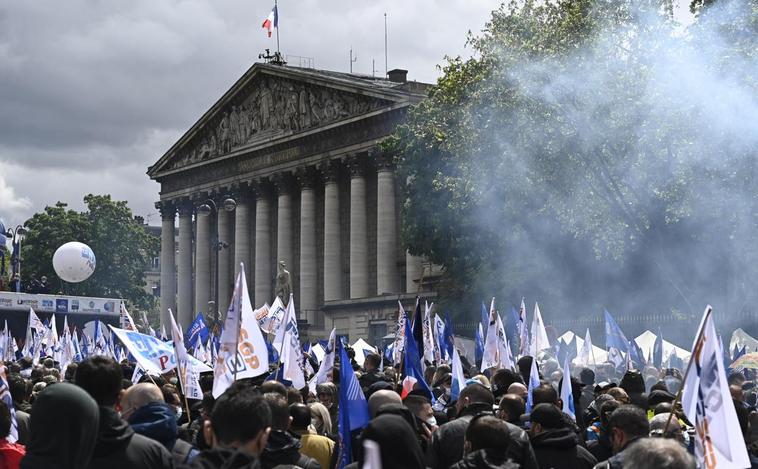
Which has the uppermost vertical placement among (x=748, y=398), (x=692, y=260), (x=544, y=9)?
(x=544, y=9)

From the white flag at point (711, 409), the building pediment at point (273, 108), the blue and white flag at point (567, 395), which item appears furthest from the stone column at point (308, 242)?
the white flag at point (711, 409)

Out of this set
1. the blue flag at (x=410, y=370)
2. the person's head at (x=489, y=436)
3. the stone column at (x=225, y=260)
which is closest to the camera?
the person's head at (x=489, y=436)

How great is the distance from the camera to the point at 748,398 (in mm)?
13938

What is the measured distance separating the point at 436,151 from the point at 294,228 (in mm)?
24285

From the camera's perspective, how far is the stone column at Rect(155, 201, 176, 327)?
235 ft

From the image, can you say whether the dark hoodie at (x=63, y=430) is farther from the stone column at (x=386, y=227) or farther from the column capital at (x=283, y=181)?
the column capital at (x=283, y=181)

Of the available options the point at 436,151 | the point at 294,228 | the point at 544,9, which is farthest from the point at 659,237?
the point at 294,228

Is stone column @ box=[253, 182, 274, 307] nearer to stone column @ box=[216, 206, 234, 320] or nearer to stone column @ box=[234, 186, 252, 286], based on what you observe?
stone column @ box=[234, 186, 252, 286]

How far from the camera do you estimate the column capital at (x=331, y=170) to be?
58.1 m

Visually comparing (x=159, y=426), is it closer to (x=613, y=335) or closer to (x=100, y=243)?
(x=613, y=335)

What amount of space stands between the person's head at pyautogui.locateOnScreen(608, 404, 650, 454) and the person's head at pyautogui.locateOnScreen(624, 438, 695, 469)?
2.50 metres

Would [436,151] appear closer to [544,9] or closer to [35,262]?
[544,9]

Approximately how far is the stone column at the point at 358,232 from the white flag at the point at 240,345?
44779 millimetres

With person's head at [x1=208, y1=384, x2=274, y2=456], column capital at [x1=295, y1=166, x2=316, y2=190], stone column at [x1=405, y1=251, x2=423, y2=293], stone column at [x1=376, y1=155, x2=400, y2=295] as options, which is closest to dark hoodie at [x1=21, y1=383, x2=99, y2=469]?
person's head at [x1=208, y1=384, x2=274, y2=456]
